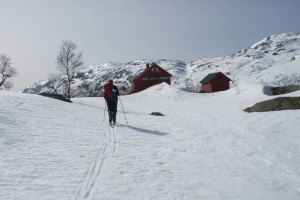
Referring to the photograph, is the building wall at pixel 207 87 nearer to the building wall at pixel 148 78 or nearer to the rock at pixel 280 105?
the building wall at pixel 148 78

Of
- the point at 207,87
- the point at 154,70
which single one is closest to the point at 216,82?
the point at 207,87

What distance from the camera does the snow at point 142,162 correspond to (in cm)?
525

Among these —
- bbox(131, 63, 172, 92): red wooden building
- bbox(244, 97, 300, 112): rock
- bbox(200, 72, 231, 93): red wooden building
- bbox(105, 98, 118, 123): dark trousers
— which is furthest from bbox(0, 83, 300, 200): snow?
bbox(131, 63, 172, 92): red wooden building

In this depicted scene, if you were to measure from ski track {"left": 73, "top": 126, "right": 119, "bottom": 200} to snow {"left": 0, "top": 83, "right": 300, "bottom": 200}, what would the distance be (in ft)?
0.06

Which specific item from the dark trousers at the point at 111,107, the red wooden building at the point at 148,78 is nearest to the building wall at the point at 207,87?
the red wooden building at the point at 148,78

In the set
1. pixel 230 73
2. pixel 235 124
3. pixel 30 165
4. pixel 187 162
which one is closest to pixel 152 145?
pixel 187 162

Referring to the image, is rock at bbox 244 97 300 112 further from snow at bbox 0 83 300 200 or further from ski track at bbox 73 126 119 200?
ski track at bbox 73 126 119 200

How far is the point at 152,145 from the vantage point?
9.34 metres

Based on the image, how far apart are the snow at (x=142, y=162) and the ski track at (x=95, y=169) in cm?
2

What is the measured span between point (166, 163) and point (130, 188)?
210cm

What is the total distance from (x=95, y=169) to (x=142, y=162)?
4.75 ft

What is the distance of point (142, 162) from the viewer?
7195 millimetres

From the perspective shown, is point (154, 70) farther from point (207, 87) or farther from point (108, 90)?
point (108, 90)

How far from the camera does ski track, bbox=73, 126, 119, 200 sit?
4.94 meters
